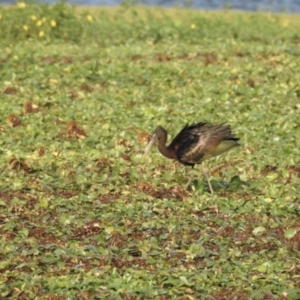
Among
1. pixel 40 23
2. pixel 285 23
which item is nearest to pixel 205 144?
pixel 40 23

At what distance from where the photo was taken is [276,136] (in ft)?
32.5

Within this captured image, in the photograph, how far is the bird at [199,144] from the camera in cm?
821

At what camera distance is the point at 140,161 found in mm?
9070

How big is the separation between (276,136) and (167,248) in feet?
11.0

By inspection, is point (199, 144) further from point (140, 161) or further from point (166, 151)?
point (140, 161)

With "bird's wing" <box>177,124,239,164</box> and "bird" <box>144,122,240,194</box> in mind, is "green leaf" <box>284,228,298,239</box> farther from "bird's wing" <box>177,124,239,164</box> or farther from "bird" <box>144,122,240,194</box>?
"bird's wing" <box>177,124,239,164</box>

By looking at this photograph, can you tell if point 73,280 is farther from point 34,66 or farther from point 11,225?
point 34,66

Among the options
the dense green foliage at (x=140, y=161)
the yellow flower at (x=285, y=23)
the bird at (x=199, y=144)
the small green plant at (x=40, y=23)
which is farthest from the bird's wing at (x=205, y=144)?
the yellow flower at (x=285, y=23)

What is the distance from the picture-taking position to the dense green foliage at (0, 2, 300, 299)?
6340 mm

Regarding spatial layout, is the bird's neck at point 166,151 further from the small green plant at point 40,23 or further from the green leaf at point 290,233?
the small green plant at point 40,23

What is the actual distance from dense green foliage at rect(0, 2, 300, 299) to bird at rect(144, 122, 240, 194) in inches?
8.7

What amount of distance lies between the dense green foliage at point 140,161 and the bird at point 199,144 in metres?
0.22

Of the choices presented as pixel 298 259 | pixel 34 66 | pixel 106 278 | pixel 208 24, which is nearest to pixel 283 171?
pixel 298 259

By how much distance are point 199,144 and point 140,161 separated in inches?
39.1
